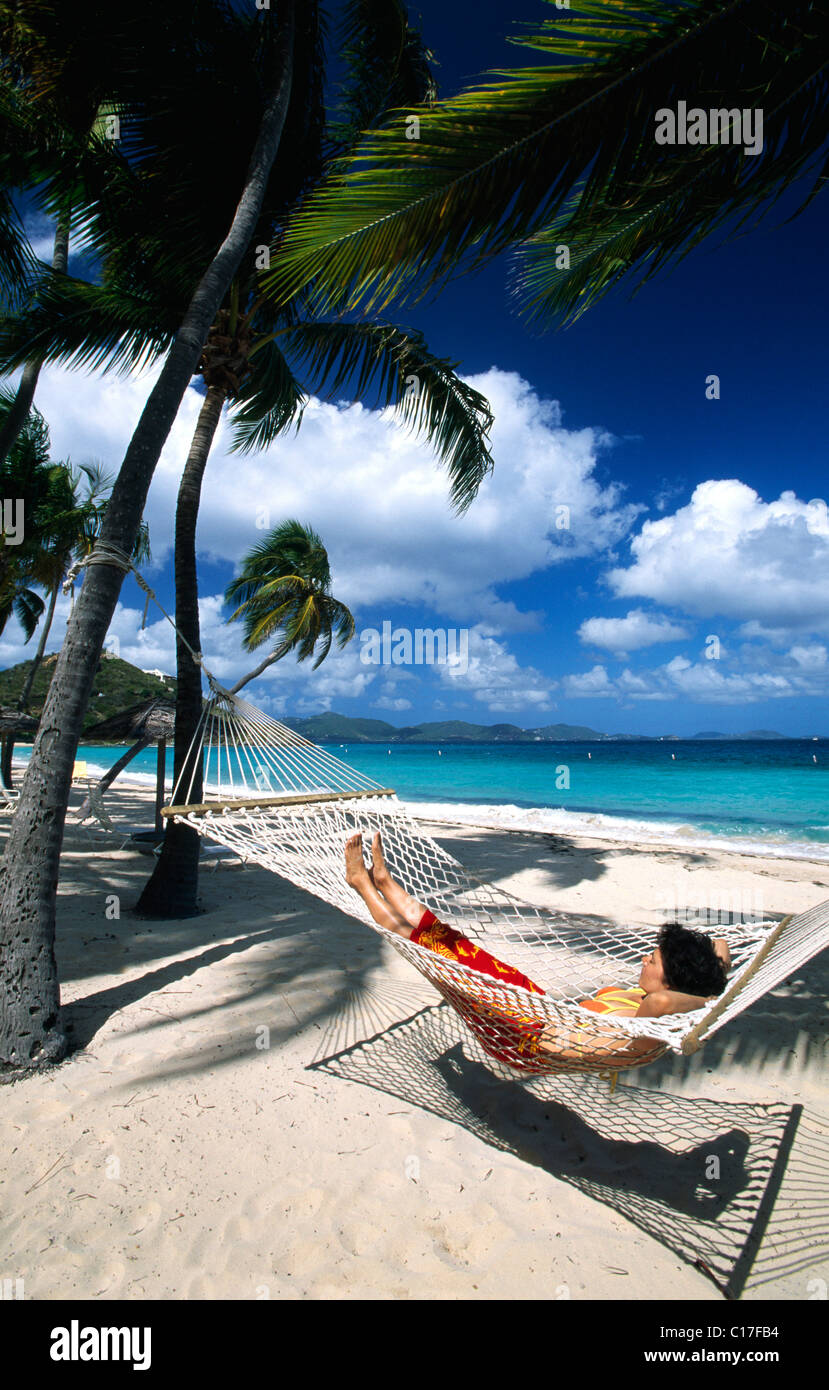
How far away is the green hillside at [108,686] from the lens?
800 inches

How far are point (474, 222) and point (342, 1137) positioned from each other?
8.55 feet

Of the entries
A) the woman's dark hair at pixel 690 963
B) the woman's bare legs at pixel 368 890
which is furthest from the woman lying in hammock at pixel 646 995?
the woman's bare legs at pixel 368 890

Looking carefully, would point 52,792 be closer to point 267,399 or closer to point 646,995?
point 646,995

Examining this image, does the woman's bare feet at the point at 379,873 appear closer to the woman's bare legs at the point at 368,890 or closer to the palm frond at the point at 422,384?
the woman's bare legs at the point at 368,890

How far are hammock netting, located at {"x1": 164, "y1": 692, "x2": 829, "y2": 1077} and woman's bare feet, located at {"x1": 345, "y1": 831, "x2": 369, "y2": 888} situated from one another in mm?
42

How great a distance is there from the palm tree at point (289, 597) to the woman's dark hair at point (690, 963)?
808cm

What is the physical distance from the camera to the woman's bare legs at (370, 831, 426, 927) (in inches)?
82.4

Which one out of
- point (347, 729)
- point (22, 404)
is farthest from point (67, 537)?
point (347, 729)

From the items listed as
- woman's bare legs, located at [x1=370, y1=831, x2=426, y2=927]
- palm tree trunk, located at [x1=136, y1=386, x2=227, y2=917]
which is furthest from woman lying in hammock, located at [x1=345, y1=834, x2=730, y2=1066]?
palm tree trunk, located at [x1=136, y1=386, x2=227, y2=917]

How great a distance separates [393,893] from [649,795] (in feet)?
52.0

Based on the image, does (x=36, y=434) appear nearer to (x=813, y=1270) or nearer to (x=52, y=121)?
(x=52, y=121)

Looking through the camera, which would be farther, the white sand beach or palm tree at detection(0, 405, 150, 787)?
palm tree at detection(0, 405, 150, 787)

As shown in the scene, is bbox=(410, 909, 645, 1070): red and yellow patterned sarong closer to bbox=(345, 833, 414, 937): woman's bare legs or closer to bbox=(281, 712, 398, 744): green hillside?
bbox=(345, 833, 414, 937): woman's bare legs

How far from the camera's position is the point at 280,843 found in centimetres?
245
